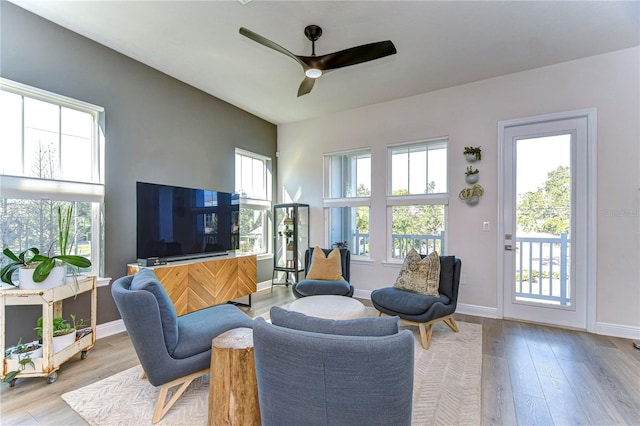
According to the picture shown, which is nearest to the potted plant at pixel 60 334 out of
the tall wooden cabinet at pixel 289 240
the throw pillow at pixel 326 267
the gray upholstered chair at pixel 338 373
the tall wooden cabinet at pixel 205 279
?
the tall wooden cabinet at pixel 205 279

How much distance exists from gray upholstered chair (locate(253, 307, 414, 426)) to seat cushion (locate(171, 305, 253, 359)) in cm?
90

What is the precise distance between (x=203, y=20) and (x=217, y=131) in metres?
1.86

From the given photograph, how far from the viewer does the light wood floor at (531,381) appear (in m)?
1.82

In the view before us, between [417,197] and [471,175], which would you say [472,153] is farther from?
[417,197]

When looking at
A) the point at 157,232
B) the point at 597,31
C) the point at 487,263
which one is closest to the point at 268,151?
→ the point at 157,232

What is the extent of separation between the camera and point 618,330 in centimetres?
302

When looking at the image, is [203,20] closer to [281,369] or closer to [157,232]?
[157,232]

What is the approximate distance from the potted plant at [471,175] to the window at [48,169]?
13.7ft

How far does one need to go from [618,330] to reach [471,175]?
7.05 feet

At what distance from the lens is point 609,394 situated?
2039mm

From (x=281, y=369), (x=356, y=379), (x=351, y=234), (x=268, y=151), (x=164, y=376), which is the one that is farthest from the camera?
(x=268, y=151)

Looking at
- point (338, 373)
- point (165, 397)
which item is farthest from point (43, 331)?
point (338, 373)

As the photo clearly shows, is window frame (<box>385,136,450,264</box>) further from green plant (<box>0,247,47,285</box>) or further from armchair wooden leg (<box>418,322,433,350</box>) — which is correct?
green plant (<box>0,247,47,285</box>)

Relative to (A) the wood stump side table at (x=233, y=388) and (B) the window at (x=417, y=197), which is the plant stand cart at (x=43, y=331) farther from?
(B) the window at (x=417, y=197)
